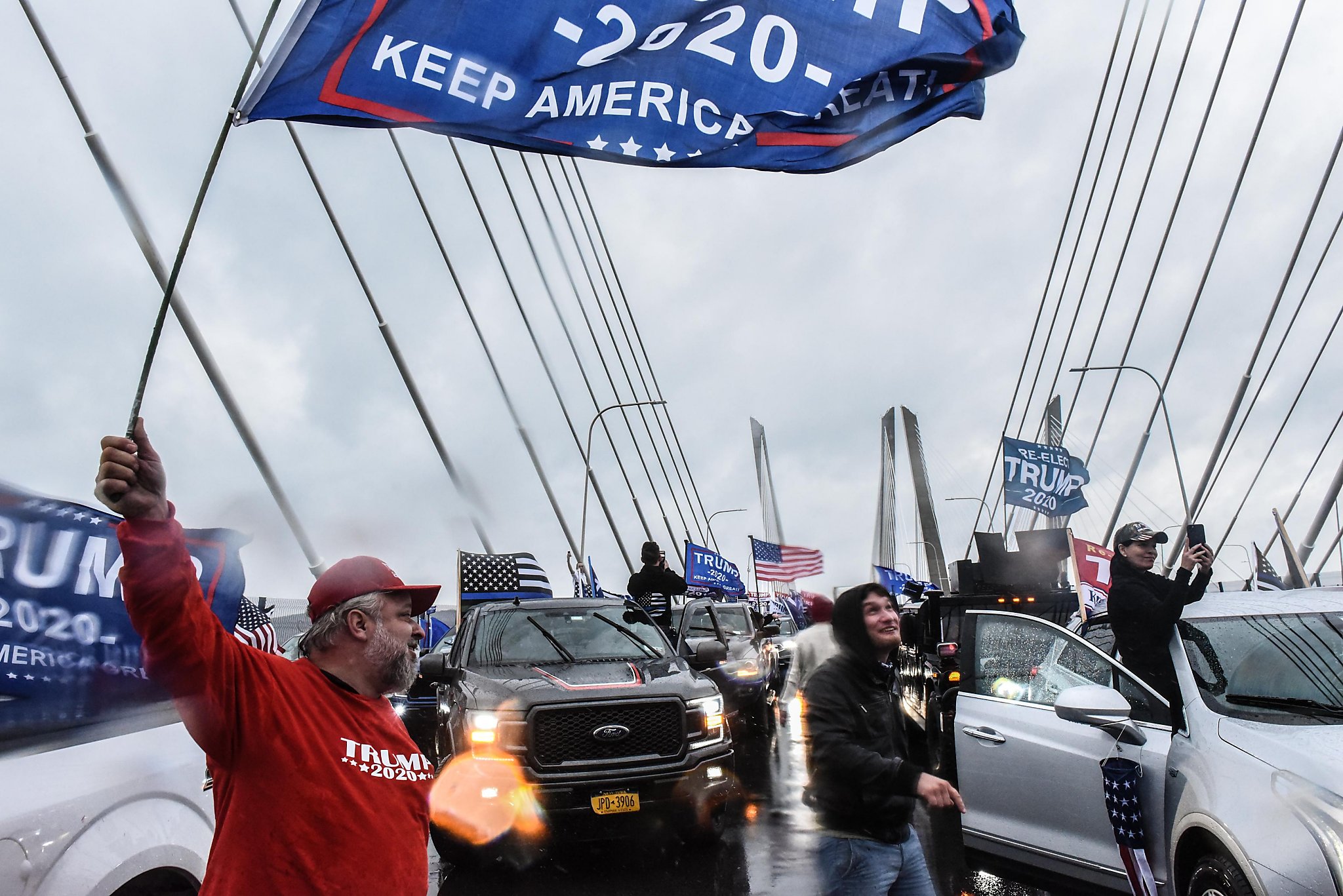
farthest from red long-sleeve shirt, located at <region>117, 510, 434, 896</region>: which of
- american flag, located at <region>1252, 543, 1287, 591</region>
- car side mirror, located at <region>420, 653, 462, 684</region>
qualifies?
american flag, located at <region>1252, 543, 1287, 591</region>

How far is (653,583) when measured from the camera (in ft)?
40.4

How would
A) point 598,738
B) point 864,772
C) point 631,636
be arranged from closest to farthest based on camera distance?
point 864,772 → point 598,738 → point 631,636

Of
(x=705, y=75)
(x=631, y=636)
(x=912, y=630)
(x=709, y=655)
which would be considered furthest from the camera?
(x=912, y=630)

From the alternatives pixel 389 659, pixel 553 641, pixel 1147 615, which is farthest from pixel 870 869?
pixel 553 641

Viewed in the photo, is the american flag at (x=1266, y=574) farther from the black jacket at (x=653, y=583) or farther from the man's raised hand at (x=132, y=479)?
the man's raised hand at (x=132, y=479)

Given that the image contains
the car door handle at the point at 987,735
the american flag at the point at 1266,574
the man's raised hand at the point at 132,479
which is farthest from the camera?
the american flag at the point at 1266,574

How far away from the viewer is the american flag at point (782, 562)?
136ft

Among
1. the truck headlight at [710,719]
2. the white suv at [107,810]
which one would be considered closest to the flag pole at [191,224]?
the white suv at [107,810]

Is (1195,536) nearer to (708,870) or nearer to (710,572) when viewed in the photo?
(708,870)

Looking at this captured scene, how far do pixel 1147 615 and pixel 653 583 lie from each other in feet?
26.6

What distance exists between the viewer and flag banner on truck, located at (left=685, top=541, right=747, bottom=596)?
2509 centimetres

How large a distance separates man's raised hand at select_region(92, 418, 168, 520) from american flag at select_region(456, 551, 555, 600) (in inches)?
476

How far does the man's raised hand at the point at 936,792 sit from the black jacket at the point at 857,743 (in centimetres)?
3

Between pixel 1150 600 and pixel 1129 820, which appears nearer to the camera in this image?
pixel 1129 820
